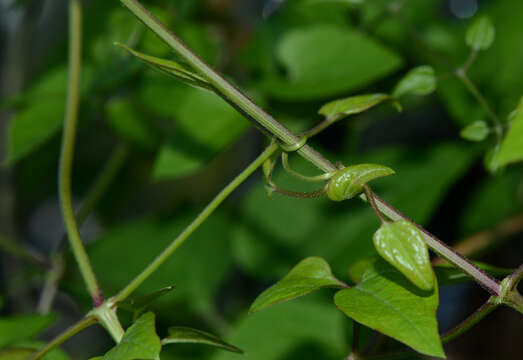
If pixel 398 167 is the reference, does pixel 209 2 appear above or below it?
above

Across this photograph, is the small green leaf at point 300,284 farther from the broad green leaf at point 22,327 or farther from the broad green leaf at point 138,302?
the broad green leaf at point 22,327

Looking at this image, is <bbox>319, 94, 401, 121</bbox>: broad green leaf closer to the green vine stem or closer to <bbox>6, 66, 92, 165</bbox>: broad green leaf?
the green vine stem

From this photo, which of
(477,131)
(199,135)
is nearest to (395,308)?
(477,131)

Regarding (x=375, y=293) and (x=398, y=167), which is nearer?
(x=375, y=293)

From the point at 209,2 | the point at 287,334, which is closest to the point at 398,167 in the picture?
the point at 287,334

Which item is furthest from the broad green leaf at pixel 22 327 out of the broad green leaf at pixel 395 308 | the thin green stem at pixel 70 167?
the broad green leaf at pixel 395 308

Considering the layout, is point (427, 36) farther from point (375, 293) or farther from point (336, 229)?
point (375, 293)

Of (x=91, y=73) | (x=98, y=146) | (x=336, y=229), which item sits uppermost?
(x=98, y=146)

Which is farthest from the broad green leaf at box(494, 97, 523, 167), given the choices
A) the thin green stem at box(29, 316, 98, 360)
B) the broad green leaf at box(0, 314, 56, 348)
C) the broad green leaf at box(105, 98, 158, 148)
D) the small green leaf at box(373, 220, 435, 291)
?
the broad green leaf at box(105, 98, 158, 148)
